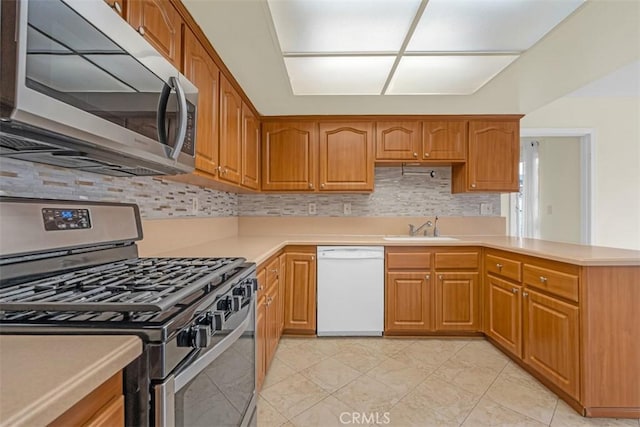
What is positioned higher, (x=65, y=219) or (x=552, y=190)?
(x=552, y=190)

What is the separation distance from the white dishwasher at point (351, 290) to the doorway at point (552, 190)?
2213 millimetres

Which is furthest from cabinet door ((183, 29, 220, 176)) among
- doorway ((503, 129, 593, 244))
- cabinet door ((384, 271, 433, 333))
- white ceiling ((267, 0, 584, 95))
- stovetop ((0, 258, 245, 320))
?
doorway ((503, 129, 593, 244))

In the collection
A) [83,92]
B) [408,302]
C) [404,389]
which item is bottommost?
[404,389]

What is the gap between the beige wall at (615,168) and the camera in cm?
366

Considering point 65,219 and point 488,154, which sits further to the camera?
point 488,154

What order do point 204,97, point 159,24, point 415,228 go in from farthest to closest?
point 415,228
point 204,97
point 159,24

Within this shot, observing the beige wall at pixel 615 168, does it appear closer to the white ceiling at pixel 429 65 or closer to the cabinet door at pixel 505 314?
the white ceiling at pixel 429 65

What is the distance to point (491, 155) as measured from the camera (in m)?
Result: 3.17

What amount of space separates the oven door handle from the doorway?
3.84 m

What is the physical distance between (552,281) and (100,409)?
7.56 ft

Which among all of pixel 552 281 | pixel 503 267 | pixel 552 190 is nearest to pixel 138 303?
pixel 552 281

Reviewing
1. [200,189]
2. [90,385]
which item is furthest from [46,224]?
[200,189]

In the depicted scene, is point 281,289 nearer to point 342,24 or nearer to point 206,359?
point 206,359

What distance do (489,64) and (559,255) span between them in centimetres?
129
